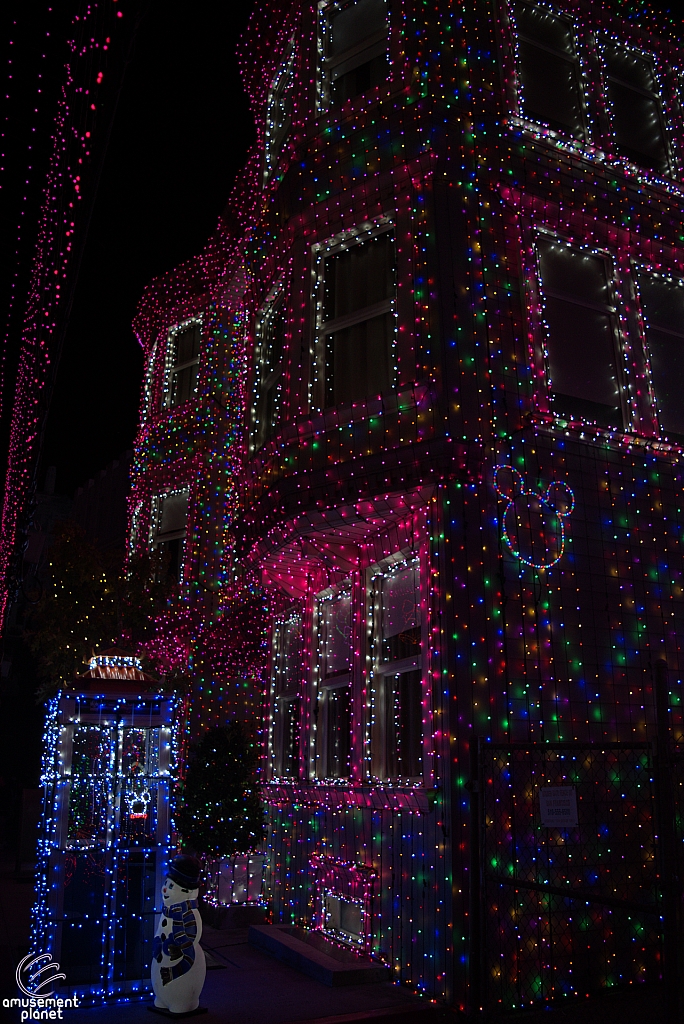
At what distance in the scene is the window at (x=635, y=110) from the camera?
10.6m

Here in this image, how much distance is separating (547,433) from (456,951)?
5.13 m

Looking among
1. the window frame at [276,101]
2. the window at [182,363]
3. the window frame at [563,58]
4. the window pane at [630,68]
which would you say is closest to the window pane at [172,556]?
the window at [182,363]

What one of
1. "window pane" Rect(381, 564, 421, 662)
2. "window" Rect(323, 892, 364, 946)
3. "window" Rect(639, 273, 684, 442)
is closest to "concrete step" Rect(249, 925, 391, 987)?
"window" Rect(323, 892, 364, 946)

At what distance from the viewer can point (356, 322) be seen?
9.44 meters

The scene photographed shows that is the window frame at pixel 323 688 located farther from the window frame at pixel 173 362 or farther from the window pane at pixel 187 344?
the window pane at pixel 187 344

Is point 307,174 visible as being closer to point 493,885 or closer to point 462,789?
point 462,789

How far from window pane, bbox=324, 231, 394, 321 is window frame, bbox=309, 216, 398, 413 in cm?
6

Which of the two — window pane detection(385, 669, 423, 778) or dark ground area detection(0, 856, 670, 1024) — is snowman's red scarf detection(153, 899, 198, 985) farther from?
window pane detection(385, 669, 423, 778)

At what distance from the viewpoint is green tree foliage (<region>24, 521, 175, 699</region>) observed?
15.5 meters

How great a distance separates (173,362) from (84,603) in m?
6.59

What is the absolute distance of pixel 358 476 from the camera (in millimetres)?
8289

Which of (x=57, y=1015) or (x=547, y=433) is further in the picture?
(x=547, y=433)

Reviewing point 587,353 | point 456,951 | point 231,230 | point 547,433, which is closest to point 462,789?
point 456,951

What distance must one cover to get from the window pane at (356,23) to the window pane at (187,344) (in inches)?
358
